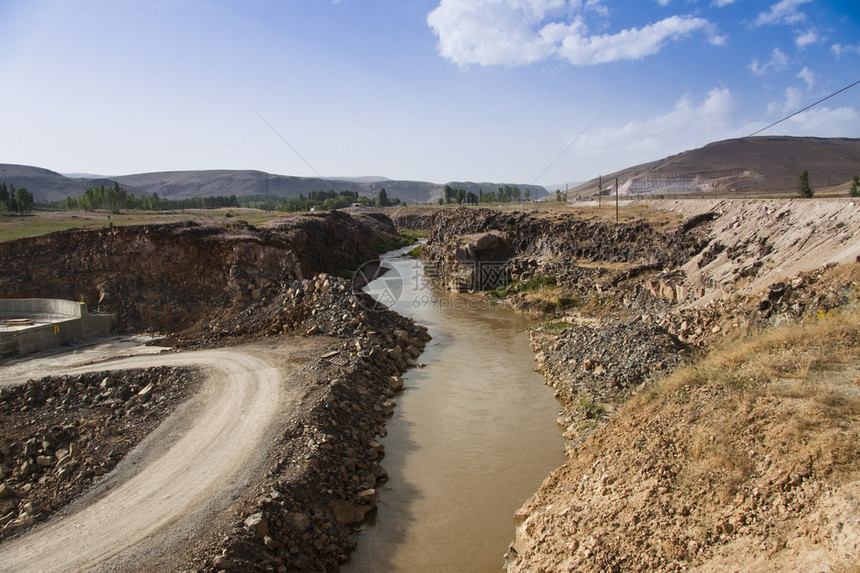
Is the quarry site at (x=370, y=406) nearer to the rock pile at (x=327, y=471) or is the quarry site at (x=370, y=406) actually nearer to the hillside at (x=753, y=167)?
the rock pile at (x=327, y=471)

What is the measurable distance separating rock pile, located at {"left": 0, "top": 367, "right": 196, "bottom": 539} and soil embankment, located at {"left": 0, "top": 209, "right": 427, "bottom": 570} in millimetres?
49

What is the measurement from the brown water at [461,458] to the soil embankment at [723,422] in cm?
85

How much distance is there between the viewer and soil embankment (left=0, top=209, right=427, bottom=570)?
9.66m

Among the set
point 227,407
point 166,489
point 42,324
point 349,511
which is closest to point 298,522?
point 349,511

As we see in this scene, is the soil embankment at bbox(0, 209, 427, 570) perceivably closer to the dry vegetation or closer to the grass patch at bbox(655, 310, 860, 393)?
the dry vegetation

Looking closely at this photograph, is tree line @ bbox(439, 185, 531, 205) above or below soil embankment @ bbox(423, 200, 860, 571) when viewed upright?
above

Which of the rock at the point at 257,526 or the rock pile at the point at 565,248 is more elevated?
the rock pile at the point at 565,248

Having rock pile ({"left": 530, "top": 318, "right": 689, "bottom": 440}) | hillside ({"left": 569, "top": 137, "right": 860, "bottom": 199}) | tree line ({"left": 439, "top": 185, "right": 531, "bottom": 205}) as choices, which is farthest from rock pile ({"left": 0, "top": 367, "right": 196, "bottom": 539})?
tree line ({"left": 439, "top": 185, "right": 531, "bottom": 205})

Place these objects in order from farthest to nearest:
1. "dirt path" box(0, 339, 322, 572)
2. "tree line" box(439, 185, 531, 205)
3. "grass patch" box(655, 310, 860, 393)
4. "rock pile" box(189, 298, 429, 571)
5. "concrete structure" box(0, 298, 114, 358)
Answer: "tree line" box(439, 185, 531, 205)
"concrete structure" box(0, 298, 114, 358)
"grass patch" box(655, 310, 860, 393)
"rock pile" box(189, 298, 429, 571)
"dirt path" box(0, 339, 322, 572)

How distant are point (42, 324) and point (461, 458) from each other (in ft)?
65.0

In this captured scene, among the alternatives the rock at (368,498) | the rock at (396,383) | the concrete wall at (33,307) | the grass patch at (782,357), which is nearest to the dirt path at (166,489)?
the rock at (368,498)

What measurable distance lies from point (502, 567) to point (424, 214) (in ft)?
313

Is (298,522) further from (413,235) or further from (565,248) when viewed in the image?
(413,235)

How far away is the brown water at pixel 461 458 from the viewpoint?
1048 cm
